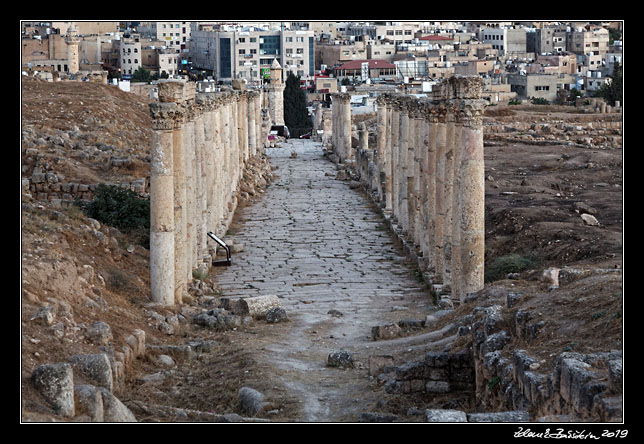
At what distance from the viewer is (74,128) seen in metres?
29.7

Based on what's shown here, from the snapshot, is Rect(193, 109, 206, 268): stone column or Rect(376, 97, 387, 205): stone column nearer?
Rect(193, 109, 206, 268): stone column

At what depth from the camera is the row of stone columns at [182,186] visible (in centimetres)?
1549

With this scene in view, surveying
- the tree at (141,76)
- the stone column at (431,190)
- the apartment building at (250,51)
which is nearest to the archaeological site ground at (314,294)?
the stone column at (431,190)

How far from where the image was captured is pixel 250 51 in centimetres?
9625

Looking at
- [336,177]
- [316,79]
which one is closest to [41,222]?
[336,177]

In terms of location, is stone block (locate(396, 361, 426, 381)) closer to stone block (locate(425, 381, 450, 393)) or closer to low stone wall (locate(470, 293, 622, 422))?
stone block (locate(425, 381, 450, 393))

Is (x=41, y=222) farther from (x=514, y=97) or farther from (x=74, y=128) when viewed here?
(x=514, y=97)

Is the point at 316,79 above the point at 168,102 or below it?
above

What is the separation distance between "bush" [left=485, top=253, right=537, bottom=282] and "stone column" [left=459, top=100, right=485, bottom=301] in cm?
150

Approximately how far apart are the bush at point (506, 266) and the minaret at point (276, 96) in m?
42.1

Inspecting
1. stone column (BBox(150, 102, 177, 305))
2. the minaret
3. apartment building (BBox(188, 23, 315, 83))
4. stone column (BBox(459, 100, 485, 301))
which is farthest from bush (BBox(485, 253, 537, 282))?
apartment building (BBox(188, 23, 315, 83))

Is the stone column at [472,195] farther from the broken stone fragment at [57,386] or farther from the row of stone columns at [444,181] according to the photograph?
the broken stone fragment at [57,386]

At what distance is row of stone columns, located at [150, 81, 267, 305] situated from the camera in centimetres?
1549

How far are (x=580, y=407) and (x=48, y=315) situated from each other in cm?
630
